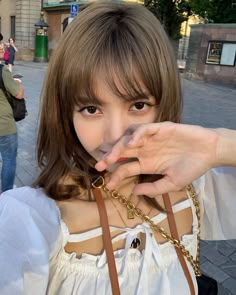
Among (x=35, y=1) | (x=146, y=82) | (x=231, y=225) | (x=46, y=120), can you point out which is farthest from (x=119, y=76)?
(x=35, y=1)

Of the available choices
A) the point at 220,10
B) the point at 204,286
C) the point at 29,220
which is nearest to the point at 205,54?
the point at 220,10

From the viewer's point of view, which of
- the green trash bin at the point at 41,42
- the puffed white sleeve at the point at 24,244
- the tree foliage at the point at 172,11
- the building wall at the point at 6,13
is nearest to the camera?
the puffed white sleeve at the point at 24,244

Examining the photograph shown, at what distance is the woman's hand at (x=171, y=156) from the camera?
0.90 metres

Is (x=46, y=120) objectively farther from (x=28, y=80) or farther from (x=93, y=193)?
(x=28, y=80)

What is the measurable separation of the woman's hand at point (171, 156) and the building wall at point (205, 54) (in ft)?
39.7

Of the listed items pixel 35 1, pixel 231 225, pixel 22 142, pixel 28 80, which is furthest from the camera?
pixel 35 1

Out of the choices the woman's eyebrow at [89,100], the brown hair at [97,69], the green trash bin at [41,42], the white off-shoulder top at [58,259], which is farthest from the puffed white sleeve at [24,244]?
the green trash bin at [41,42]

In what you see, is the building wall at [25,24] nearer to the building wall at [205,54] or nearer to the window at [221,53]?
the building wall at [205,54]

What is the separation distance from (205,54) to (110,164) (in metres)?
13.3

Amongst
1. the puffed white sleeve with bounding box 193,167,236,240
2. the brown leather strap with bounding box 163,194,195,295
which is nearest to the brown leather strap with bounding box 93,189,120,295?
the brown leather strap with bounding box 163,194,195,295

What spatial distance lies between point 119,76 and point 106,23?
0.17 metres

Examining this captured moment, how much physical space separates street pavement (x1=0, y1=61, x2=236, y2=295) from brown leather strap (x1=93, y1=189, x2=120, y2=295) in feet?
1.96

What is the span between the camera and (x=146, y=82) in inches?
37.6

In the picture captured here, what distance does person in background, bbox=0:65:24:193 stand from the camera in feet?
10.2
